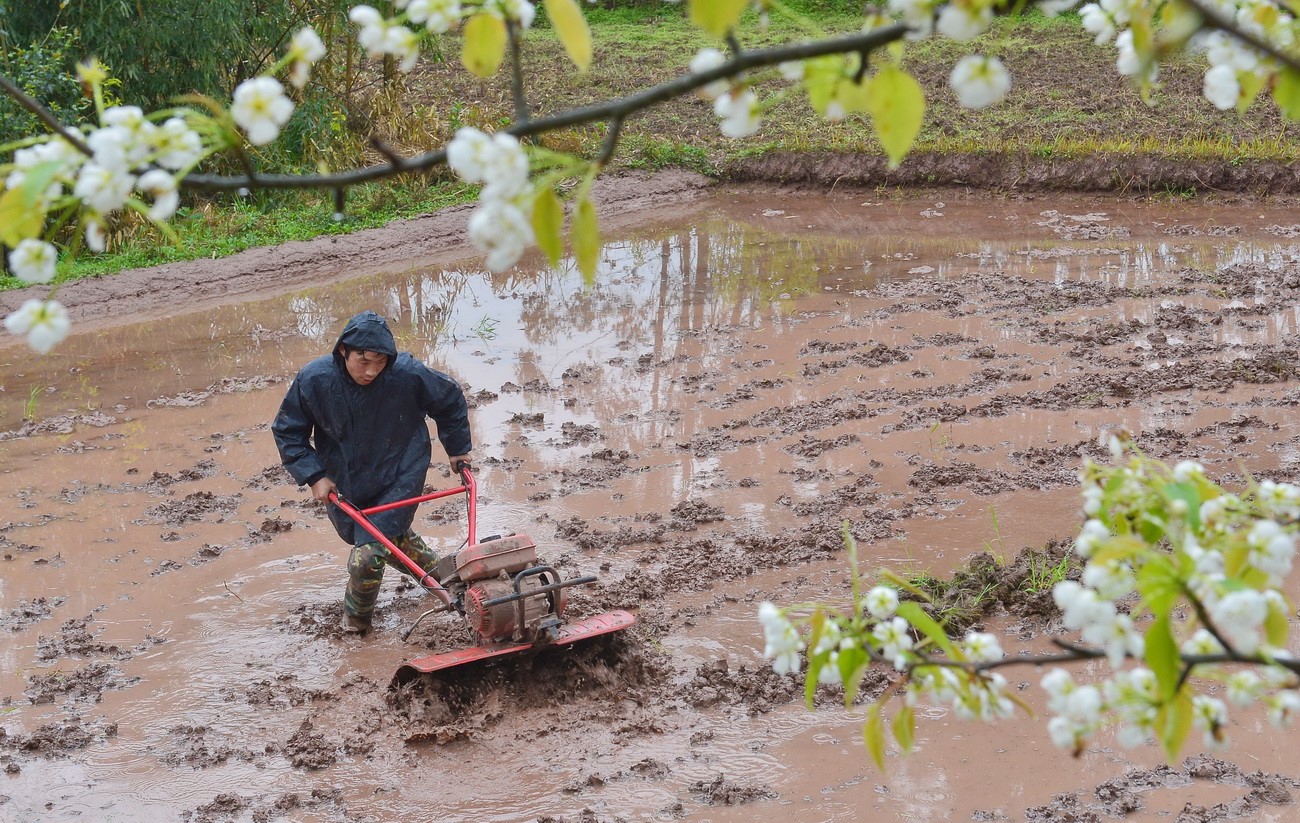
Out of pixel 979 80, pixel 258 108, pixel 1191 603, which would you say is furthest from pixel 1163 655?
pixel 258 108

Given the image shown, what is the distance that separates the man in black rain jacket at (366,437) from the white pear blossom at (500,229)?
14.0 feet

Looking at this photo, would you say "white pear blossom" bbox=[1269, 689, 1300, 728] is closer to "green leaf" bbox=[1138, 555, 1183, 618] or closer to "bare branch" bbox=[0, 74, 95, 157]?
"green leaf" bbox=[1138, 555, 1183, 618]

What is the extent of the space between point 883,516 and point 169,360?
6.33 m

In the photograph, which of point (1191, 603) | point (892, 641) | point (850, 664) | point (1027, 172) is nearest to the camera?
point (1191, 603)

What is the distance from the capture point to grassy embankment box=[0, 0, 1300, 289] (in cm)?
1359

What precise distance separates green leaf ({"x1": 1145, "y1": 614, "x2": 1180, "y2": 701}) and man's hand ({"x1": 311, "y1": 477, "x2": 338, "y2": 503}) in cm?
458

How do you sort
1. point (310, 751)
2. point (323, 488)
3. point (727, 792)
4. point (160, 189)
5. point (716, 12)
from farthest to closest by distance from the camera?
1. point (323, 488)
2. point (310, 751)
3. point (727, 792)
4. point (160, 189)
5. point (716, 12)

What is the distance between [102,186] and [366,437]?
4.41 metres

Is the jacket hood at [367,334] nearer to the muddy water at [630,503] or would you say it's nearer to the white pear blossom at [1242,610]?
the muddy water at [630,503]

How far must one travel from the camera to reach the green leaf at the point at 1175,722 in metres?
1.27

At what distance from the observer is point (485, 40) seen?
1288 mm

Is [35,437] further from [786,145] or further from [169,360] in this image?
[786,145]

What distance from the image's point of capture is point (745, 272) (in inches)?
469

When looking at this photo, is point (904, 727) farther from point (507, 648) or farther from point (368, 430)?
point (368, 430)
